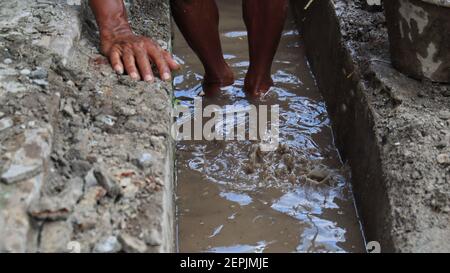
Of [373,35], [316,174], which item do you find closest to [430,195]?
[316,174]

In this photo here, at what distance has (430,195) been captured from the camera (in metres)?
2.19

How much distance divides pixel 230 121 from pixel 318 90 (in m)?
0.63

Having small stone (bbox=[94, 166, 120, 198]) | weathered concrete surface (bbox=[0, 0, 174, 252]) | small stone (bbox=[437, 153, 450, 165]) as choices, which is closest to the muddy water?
weathered concrete surface (bbox=[0, 0, 174, 252])

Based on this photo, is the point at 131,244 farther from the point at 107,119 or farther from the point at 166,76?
the point at 166,76

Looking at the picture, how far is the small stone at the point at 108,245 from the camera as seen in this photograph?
1.84m

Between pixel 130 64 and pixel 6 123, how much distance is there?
0.67 metres

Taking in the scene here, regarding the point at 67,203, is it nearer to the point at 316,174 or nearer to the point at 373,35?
the point at 316,174

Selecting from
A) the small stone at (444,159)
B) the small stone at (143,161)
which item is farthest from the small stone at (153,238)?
the small stone at (444,159)

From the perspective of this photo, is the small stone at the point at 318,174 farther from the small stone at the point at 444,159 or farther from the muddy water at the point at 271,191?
the small stone at the point at 444,159

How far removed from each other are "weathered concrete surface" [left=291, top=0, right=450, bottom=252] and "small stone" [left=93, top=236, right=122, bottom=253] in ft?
2.88

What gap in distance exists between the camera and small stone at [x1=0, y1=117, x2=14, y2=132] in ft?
7.02

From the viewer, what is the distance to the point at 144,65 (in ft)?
8.80

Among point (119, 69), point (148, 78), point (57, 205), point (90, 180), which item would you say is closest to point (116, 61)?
point (119, 69)

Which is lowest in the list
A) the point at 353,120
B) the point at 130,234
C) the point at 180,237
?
the point at 180,237
